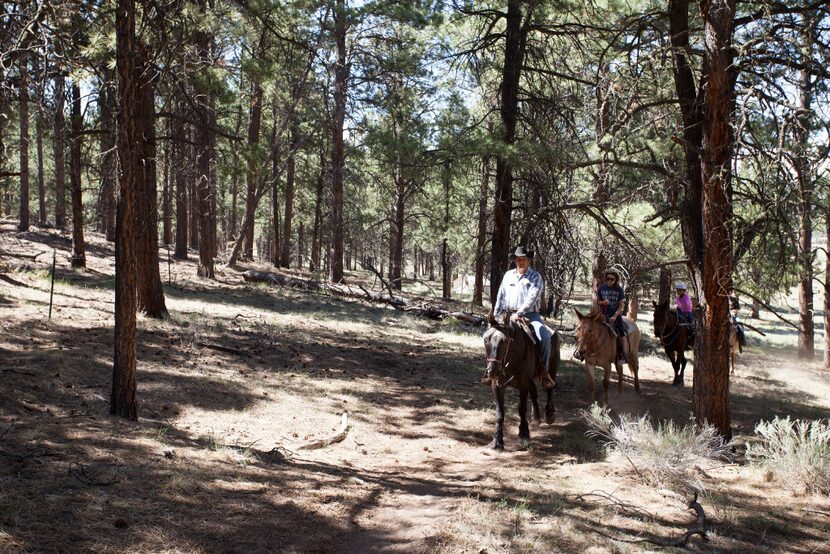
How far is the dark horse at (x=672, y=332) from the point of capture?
14359 mm

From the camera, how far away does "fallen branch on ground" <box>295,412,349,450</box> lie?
7.86 meters

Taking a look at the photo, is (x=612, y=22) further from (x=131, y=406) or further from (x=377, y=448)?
(x=131, y=406)

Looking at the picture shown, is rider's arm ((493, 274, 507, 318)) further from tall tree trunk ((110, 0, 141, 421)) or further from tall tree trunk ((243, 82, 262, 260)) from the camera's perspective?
tall tree trunk ((243, 82, 262, 260))

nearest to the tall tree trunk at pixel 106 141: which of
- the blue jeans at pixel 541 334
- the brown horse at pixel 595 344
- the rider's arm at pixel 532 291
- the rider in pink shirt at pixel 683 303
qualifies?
the rider's arm at pixel 532 291

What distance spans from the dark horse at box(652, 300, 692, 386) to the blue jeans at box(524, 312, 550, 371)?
611 centimetres

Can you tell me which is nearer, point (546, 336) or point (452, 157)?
point (546, 336)

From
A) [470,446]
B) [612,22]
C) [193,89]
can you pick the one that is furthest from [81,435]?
[612,22]

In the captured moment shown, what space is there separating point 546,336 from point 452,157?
4.72 meters

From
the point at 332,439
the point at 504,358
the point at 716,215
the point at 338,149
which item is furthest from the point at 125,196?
the point at 338,149

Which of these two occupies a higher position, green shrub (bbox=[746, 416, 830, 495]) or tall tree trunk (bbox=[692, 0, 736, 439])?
tall tree trunk (bbox=[692, 0, 736, 439])

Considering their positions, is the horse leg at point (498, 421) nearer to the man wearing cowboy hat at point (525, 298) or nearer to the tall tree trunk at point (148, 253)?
the man wearing cowboy hat at point (525, 298)

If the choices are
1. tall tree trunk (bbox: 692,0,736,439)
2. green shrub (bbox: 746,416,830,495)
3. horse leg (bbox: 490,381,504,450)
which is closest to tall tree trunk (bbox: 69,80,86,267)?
horse leg (bbox: 490,381,504,450)

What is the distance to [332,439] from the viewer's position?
818 centimetres

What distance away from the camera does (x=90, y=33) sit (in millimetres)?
10281
